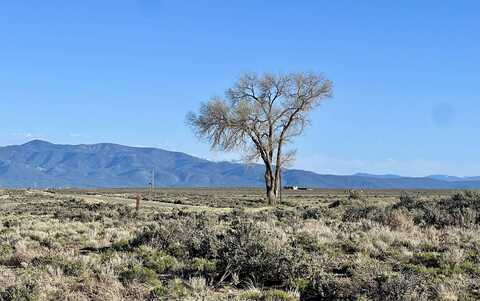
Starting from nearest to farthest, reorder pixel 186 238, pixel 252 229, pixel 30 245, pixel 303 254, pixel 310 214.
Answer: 1. pixel 303 254
2. pixel 252 229
3. pixel 186 238
4. pixel 30 245
5. pixel 310 214

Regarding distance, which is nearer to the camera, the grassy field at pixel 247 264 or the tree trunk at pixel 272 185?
the grassy field at pixel 247 264

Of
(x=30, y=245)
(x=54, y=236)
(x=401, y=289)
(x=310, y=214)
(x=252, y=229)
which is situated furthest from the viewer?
(x=310, y=214)

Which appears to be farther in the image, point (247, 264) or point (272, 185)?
point (272, 185)

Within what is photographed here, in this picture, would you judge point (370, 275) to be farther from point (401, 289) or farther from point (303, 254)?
point (303, 254)

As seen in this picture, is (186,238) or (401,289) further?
(186,238)

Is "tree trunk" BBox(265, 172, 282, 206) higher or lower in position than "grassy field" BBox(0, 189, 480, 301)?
higher

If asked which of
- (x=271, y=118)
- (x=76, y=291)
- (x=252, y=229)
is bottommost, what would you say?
(x=76, y=291)

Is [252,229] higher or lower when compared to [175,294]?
A: higher

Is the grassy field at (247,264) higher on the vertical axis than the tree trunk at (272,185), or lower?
lower

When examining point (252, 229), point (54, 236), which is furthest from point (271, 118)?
point (252, 229)

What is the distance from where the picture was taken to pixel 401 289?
9594 millimetres

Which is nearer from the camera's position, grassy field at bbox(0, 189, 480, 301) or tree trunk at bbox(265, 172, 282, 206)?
grassy field at bbox(0, 189, 480, 301)

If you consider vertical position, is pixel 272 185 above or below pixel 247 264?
above

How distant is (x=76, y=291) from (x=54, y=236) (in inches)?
337
